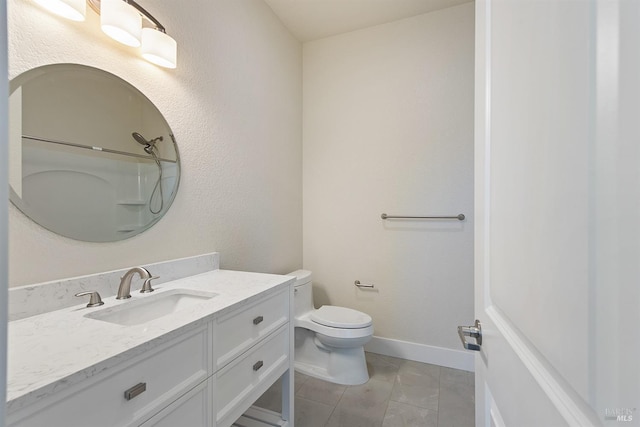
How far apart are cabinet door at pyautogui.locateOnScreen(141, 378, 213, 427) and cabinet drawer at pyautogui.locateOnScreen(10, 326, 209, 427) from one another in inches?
0.8

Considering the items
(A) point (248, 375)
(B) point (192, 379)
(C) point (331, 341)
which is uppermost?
(B) point (192, 379)

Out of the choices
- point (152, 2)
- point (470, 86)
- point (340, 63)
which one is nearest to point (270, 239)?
point (152, 2)

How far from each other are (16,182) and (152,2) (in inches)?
37.3

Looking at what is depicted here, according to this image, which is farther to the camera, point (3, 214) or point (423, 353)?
point (423, 353)

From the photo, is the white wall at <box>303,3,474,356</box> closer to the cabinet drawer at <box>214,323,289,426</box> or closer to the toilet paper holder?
the toilet paper holder

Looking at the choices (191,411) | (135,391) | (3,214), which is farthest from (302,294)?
(3,214)

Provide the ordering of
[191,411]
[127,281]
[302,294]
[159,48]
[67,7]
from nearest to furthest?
[191,411] → [67,7] → [127,281] → [159,48] → [302,294]

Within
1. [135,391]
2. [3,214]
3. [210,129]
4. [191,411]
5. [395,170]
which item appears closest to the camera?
[3,214]

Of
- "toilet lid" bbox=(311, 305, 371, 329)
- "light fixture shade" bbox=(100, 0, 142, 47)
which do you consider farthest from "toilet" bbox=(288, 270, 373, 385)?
"light fixture shade" bbox=(100, 0, 142, 47)

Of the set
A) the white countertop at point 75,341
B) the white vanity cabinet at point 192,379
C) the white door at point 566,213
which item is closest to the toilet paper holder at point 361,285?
the white vanity cabinet at point 192,379

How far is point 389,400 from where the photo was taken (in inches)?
67.2

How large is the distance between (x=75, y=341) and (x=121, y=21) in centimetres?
113

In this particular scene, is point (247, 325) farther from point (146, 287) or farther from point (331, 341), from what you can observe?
point (331, 341)

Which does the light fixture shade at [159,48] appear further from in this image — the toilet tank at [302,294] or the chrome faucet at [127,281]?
the toilet tank at [302,294]
